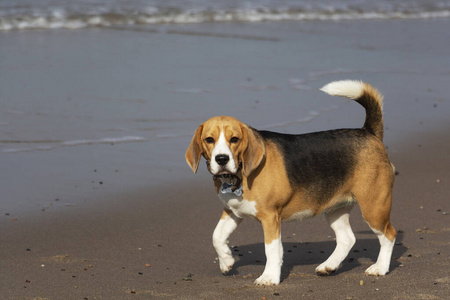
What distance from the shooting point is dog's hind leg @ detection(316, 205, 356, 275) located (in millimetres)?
6117

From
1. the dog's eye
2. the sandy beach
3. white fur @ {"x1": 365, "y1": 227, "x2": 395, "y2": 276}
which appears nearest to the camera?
the dog's eye

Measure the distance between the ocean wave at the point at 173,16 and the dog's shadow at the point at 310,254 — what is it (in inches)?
520

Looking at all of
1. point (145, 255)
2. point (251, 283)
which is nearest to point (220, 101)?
point (145, 255)

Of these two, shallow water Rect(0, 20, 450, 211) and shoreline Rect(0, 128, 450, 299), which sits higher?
shoreline Rect(0, 128, 450, 299)

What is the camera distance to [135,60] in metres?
14.5

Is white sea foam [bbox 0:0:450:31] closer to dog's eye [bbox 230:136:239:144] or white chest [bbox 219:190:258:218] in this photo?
white chest [bbox 219:190:258:218]

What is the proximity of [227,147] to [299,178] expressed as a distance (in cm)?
84

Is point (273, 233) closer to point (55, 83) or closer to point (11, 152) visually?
point (11, 152)

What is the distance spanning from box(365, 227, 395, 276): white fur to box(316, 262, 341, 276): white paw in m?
0.27

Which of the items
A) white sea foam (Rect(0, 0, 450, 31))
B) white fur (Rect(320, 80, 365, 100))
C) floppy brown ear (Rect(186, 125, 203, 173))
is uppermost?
white fur (Rect(320, 80, 365, 100))

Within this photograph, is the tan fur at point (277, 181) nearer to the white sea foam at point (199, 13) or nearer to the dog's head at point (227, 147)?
the dog's head at point (227, 147)

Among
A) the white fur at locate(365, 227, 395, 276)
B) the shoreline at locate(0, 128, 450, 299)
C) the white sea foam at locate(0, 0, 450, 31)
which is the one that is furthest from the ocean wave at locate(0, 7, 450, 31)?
the white fur at locate(365, 227, 395, 276)

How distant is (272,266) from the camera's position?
5.74 meters

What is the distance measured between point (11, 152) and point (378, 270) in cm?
503
